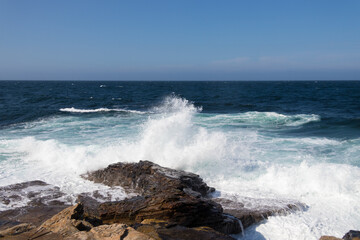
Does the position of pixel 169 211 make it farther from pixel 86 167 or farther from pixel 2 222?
pixel 86 167

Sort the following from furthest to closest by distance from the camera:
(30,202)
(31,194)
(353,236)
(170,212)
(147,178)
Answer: (147,178), (31,194), (30,202), (170,212), (353,236)

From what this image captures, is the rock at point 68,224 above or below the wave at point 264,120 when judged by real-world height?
above

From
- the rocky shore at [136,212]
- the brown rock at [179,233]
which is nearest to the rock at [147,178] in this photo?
the rocky shore at [136,212]

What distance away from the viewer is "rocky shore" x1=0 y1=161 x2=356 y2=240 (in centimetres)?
443

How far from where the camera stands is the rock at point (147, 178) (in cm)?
740

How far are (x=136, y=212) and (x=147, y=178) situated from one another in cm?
233

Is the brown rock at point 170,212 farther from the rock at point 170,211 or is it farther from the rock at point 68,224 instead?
the rock at point 68,224

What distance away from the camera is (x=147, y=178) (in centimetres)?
800

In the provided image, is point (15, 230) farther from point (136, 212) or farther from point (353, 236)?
point (353, 236)

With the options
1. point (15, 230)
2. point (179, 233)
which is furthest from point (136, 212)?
point (15, 230)

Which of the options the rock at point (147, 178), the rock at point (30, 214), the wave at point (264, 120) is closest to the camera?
the rock at point (30, 214)

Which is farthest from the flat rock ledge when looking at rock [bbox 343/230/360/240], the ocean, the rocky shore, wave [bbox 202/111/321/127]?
wave [bbox 202/111/321/127]

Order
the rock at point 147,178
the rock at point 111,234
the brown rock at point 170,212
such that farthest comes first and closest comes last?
the rock at point 147,178, the brown rock at point 170,212, the rock at point 111,234

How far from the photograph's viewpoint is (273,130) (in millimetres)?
16812
